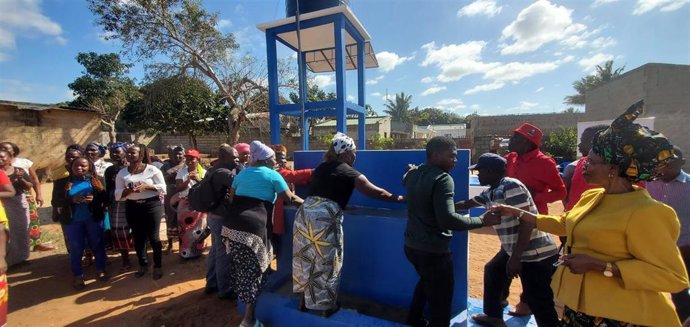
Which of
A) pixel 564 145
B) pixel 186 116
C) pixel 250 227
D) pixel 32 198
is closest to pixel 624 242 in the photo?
pixel 250 227

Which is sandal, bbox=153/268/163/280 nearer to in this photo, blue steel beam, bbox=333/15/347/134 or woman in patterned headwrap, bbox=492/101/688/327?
blue steel beam, bbox=333/15/347/134

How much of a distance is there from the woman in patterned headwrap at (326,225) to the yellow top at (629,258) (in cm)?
129

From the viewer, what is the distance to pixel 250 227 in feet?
9.01

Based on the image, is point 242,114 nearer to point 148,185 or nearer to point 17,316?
point 148,185

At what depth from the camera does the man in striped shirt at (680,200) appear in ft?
7.86

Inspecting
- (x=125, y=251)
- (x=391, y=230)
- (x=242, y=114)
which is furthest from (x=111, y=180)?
(x=242, y=114)

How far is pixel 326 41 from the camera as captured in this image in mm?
6566

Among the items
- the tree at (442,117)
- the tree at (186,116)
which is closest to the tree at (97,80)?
the tree at (186,116)

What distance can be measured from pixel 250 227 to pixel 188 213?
2.42m

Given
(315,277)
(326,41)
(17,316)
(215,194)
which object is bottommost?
(17,316)

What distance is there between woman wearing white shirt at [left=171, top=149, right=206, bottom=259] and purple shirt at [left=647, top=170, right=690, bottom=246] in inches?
191

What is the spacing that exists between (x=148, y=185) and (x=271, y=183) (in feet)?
6.73

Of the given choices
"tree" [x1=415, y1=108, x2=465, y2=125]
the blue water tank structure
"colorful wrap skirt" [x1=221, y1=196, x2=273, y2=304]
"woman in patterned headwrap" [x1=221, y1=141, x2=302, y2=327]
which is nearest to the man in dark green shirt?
"woman in patterned headwrap" [x1=221, y1=141, x2=302, y2=327]

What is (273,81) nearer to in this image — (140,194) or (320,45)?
(320,45)
